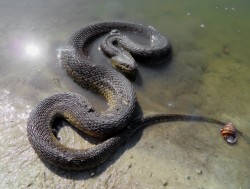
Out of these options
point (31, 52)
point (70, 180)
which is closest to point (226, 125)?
point (70, 180)

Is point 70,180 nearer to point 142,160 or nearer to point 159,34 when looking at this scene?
point 142,160

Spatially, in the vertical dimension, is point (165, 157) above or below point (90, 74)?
below

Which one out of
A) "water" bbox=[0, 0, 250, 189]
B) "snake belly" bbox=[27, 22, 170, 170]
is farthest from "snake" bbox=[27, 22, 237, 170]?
"water" bbox=[0, 0, 250, 189]

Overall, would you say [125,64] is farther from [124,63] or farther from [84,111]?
[84,111]

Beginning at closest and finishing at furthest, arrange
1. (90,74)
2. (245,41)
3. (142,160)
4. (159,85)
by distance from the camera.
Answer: (142,160) < (90,74) < (159,85) < (245,41)

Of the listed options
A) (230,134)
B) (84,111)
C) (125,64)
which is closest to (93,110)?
(84,111)

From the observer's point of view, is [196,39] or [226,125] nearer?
[226,125]

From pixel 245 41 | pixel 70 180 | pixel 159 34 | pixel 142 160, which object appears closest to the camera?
pixel 70 180

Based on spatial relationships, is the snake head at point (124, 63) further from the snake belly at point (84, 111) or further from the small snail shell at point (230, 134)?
the small snail shell at point (230, 134)
